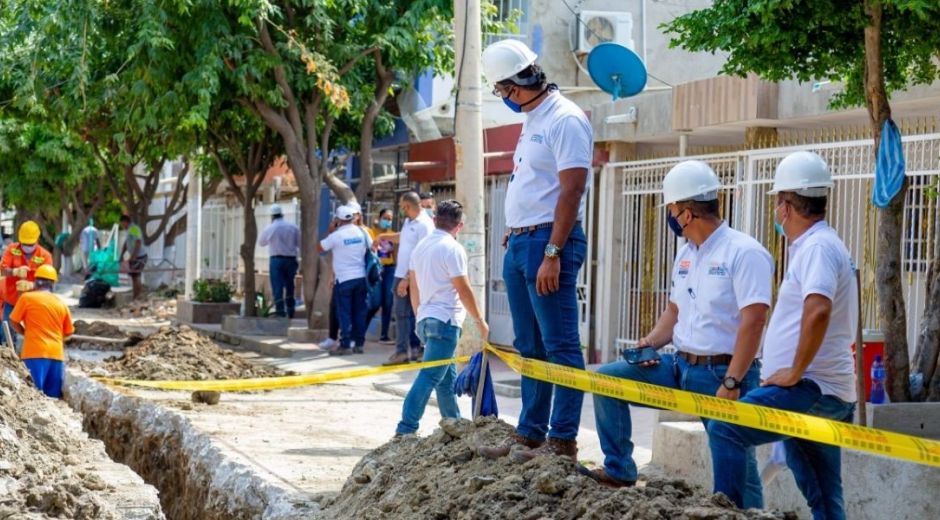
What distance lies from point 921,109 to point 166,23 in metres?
9.97

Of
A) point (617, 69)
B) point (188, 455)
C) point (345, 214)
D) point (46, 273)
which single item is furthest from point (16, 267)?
point (617, 69)

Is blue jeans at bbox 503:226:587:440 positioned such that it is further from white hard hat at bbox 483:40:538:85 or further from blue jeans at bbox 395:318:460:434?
blue jeans at bbox 395:318:460:434

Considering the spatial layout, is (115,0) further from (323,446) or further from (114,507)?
(114,507)

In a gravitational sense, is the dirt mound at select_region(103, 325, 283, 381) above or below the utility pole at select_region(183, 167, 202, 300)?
below

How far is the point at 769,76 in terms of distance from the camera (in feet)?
27.4

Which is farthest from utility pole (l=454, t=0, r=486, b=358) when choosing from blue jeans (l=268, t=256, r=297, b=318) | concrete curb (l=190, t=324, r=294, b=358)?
blue jeans (l=268, t=256, r=297, b=318)

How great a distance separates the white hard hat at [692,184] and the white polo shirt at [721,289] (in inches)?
6.3

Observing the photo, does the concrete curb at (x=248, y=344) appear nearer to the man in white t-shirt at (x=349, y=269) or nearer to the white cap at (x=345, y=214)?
the man in white t-shirt at (x=349, y=269)

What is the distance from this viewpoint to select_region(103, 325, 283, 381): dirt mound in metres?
13.5

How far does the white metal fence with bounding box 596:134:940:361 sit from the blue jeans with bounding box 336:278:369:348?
3080 millimetres

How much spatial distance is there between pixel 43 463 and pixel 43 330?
4070mm

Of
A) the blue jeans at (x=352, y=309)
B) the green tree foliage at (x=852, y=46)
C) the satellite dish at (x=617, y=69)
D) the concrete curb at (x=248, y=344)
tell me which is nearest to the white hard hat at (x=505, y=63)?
the green tree foliage at (x=852, y=46)

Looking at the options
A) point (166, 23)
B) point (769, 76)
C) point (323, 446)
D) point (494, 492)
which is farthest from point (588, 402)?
point (166, 23)

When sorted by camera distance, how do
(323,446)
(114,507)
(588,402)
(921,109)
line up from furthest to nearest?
(588,402) → (921,109) → (323,446) → (114,507)
